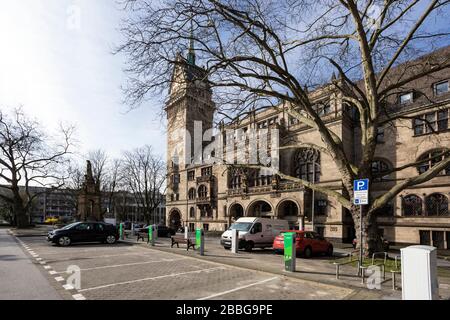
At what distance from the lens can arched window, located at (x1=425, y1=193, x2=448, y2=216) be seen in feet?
85.9

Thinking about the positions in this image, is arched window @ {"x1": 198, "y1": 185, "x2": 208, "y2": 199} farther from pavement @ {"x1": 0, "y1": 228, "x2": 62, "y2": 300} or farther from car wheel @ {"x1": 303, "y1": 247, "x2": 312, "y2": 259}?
pavement @ {"x1": 0, "y1": 228, "x2": 62, "y2": 300}

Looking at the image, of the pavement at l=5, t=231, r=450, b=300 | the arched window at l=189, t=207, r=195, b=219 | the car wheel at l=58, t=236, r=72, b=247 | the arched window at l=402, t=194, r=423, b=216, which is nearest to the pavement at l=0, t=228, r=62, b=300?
the pavement at l=5, t=231, r=450, b=300

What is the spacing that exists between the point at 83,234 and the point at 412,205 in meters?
26.8

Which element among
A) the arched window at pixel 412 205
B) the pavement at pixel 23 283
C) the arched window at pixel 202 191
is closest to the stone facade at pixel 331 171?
the arched window at pixel 412 205

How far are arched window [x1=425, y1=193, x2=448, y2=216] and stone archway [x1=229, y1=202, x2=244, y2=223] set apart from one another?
71.9 feet

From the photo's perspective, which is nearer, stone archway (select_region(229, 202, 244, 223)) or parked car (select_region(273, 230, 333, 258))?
parked car (select_region(273, 230, 333, 258))

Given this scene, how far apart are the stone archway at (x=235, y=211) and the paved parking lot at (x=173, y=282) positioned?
29.7 metres

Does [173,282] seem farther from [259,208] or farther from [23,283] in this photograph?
[259,208]

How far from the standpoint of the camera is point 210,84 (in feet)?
48.8

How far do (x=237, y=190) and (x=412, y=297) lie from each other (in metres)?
35.6

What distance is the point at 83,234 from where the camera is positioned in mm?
20516

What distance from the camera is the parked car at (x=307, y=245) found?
58.3 ft

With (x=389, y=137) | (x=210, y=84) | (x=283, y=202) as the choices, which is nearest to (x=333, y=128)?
(x=389, y=137)

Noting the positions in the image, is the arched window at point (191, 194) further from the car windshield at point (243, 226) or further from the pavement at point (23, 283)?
the pavement at point (23, 283)
